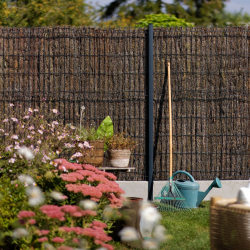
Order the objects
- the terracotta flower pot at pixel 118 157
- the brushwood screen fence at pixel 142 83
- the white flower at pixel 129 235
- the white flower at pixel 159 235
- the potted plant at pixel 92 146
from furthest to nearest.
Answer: the brushwood screen fence at pixel 142 83 < the terracotta flower pot at pixel 118 157 < the potted plant at pixel 92 146 < the white flower at pixel 159 235 < the white flower at pixel 129 235

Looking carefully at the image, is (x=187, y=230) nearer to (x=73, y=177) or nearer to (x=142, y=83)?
(x=73, y=177)

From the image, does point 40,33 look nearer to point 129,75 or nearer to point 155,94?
point 129,75

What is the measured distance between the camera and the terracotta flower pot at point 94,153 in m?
4.97

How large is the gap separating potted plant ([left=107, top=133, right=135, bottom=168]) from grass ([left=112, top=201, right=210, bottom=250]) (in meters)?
0.89

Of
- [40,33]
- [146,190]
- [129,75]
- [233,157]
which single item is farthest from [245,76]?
[40,33]

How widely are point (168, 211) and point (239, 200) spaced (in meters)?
2.25

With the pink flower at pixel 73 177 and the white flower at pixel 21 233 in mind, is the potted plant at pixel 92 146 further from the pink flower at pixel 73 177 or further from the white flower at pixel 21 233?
the white flower at pixel 21 233

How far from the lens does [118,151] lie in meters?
5.14

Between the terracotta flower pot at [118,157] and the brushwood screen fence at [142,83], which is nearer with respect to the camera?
the terracotta flower pot at [118,157]

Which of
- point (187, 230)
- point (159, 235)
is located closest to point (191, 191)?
point (187, 230)

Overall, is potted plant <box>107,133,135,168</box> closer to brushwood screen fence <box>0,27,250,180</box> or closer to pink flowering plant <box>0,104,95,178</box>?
brushwood screen fence <box>0,27,250,180</box>

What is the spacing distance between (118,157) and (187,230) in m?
1.47

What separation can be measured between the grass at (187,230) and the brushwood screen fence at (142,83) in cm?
87

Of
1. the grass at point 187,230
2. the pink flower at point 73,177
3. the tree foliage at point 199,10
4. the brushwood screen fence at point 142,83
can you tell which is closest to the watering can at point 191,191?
the grass at point 187,230
